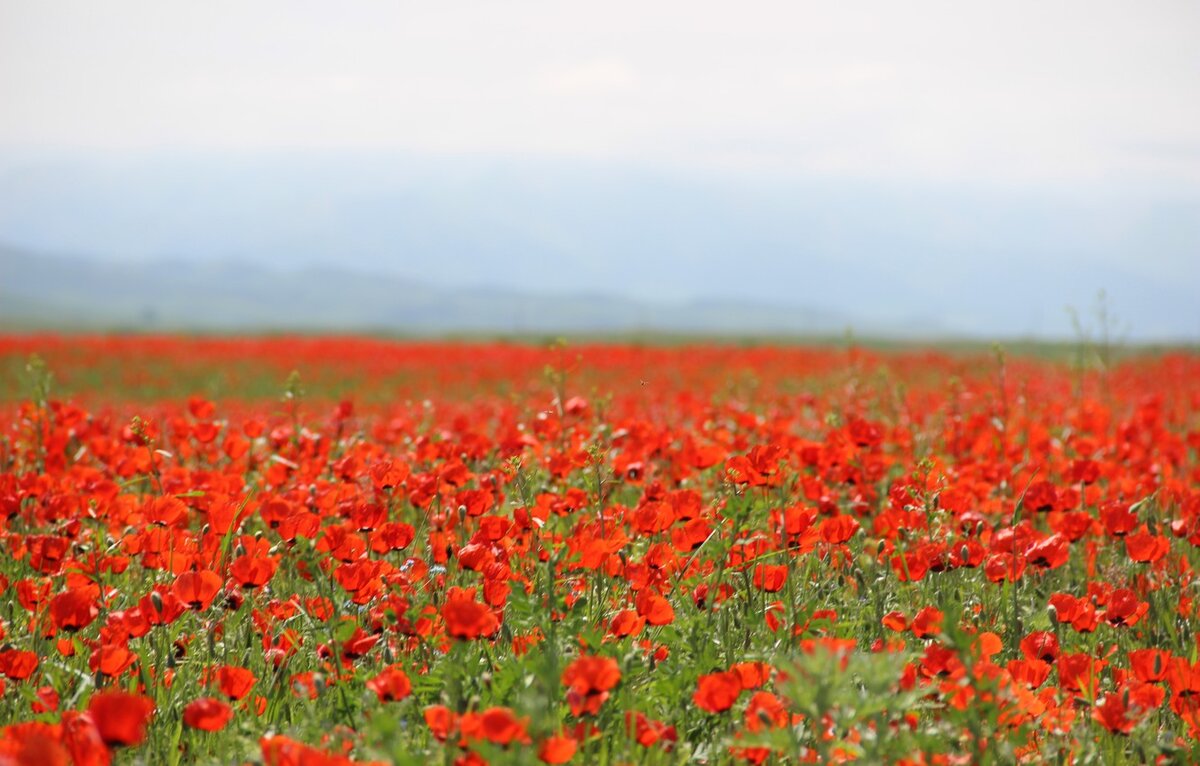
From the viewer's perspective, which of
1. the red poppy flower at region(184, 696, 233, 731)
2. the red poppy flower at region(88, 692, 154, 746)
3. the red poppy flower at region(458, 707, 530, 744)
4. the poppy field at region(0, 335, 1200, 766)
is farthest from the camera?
the poppy field at region(0, 335, 1200, 766)

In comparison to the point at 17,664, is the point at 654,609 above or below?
above

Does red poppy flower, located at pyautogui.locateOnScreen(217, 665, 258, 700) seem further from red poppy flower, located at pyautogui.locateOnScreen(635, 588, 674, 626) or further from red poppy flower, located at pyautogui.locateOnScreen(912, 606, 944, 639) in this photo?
red poppy flower, located at pyautogui.locateOnScreen(912, 606, 944, 639)

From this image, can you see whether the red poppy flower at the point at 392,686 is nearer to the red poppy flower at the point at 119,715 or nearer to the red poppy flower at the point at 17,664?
the red poppy flower at the point at 119,715

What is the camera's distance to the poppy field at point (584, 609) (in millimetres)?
1942

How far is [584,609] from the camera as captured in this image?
9.08ft

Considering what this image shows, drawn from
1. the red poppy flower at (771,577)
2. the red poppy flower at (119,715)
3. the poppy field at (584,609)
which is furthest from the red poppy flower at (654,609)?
the red poppy flower at (119,715)

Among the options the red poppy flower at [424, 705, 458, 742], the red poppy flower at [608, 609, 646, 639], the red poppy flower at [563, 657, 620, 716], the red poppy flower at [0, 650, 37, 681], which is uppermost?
the red poppy flower at [563, 657, 620, 716]

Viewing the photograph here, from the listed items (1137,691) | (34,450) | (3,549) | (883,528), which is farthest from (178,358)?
(1137,691)

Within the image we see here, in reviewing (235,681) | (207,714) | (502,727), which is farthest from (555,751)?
(235,681)

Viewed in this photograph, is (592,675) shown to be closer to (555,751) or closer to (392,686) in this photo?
(555,751)

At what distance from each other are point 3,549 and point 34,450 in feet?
4.30

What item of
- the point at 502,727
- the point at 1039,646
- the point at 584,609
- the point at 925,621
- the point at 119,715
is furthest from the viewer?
the point at 584,609

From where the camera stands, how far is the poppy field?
194cm

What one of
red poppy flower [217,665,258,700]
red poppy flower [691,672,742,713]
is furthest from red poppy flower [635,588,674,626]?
red poppy flower [217,665,258,700]
